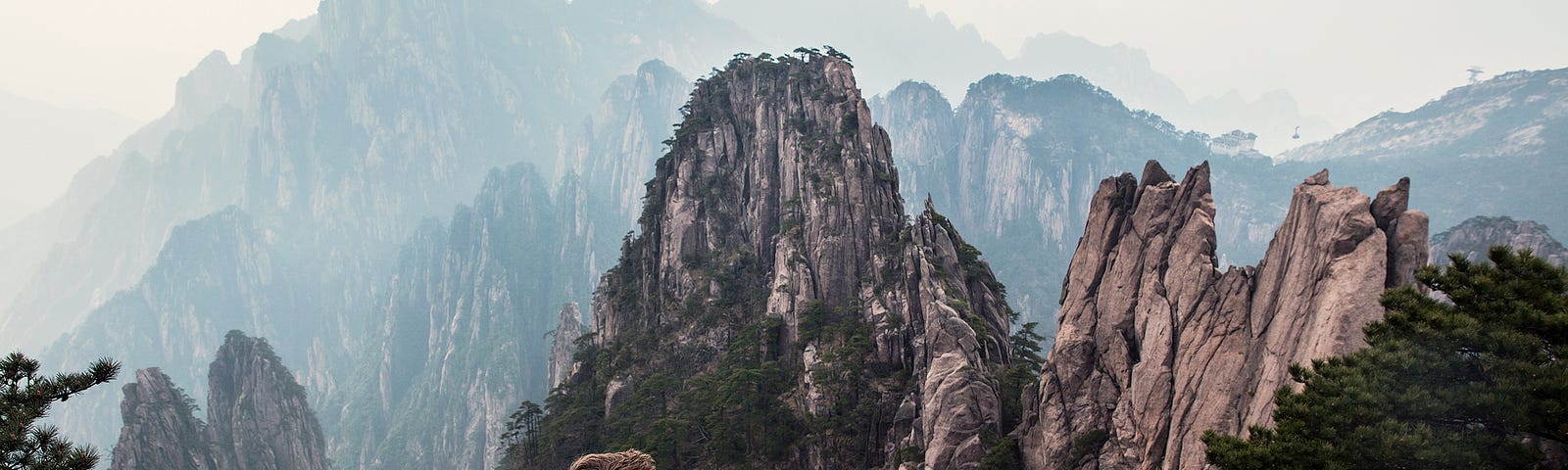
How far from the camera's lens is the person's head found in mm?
17156

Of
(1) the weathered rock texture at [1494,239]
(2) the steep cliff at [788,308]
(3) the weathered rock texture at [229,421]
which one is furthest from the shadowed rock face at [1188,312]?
(3) the weathered rock texture at [229,421]

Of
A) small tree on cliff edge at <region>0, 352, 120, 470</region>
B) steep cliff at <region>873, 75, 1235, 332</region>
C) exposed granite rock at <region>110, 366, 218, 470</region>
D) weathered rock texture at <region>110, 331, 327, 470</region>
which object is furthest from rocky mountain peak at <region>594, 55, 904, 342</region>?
steep cliff at <region>873, 75, 1235, 332</region>

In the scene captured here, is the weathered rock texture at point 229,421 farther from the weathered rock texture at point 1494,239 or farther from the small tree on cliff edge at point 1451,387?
the weathered rock texture at point 1494,239

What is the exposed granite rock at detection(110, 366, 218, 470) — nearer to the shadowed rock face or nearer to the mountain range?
the mountain range

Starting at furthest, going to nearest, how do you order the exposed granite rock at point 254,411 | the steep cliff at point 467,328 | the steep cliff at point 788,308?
the steep cliff at point 467,328
the exposed granite rock at point 254,411
the steep cliff at point 788,308

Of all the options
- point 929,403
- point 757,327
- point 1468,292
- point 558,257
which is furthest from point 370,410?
point 1468,292

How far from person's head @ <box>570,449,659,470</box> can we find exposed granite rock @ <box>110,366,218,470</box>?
7905 centimetres

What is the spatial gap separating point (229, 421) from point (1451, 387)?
4093 inches

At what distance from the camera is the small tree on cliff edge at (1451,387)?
44.2ft

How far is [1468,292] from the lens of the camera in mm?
14602

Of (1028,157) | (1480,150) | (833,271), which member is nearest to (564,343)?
(833,271)

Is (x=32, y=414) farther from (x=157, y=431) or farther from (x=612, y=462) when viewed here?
(x=157, y=431)

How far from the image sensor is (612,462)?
683 inches

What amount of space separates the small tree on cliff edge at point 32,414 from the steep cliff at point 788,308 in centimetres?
2892
